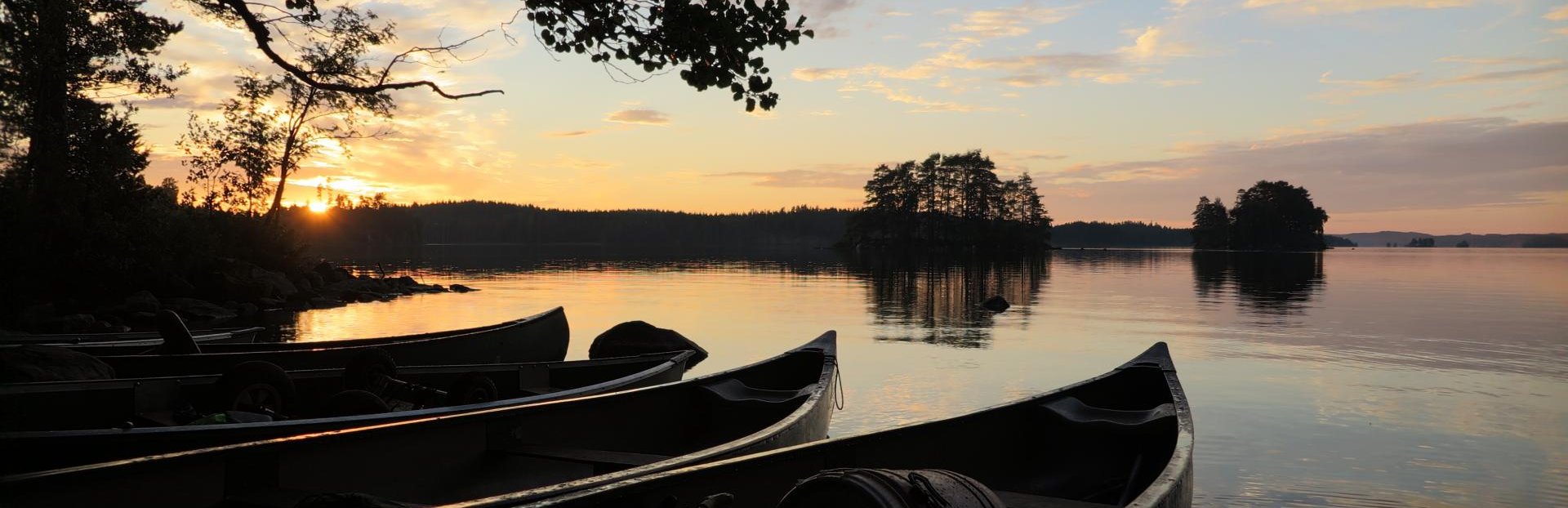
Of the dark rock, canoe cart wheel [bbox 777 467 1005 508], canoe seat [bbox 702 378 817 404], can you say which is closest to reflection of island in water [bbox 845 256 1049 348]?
canoe seat [bbox 702 378 817 404]

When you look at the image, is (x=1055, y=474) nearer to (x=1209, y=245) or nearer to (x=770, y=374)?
(x=770, y=374)

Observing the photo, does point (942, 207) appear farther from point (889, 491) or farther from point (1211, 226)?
point (889, 491)

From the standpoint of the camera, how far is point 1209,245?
632 ft

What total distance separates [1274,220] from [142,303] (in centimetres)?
19072

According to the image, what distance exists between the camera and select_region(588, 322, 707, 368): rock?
66.9 ft

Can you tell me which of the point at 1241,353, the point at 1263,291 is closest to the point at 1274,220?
the point at 1263,291

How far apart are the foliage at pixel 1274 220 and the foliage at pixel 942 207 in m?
54.8

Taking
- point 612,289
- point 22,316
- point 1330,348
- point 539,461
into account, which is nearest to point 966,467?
point 539,461

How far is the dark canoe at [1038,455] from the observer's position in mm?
5160

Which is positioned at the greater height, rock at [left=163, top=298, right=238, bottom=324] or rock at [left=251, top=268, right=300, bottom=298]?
rock at [left=251, top=268, right=300, bottom=298]

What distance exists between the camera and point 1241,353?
23.2 meters

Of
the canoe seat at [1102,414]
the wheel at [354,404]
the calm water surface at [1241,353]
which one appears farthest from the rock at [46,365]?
the canoe seat at [1102,414]

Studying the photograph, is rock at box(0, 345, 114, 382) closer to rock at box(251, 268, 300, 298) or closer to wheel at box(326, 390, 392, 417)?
wheel at box(326, 390, 392, 417)

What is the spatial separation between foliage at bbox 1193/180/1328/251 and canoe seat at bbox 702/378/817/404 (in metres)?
193
